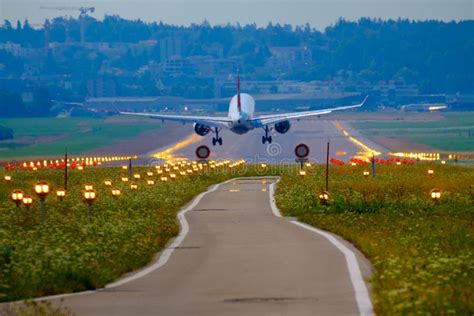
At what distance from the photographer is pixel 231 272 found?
24047mm

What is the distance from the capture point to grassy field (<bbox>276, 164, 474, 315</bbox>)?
1930cm

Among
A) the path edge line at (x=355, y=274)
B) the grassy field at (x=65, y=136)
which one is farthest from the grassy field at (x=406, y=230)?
the grassy field at (x=65, y=136)

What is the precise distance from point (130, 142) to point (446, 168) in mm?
75382

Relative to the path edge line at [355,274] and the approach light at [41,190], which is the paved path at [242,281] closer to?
the path edge line at [355,274]

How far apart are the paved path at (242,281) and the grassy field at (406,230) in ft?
2.11

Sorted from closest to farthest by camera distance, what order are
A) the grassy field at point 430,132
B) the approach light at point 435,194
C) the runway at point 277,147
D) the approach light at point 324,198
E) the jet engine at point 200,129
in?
the approach light at point 435,194, the approach light at point 324,198, the jet engine at point 200,129, the runway at point 277,147, the grassy field at point 430,132

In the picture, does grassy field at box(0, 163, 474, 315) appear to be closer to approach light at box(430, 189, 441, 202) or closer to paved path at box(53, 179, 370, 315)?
approach light at box(430, 189, 441, 202)

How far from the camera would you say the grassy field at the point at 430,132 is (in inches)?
5463

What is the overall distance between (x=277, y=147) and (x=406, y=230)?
100157 millimetres

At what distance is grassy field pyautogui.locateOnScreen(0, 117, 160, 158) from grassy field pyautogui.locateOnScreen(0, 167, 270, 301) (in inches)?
3101

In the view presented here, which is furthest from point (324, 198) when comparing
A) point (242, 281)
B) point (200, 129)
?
point (200, 129)

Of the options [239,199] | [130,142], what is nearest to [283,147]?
[130,142]

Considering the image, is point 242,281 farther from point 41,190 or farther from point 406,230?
point 41,190

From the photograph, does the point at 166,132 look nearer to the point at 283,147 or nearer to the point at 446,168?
the point at 283,147
